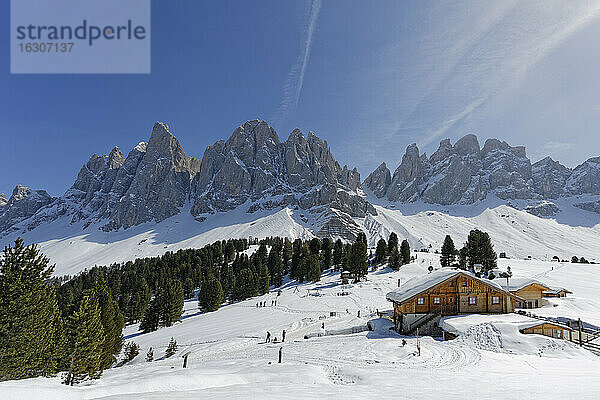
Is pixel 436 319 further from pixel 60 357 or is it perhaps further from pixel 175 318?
pixel 175 318

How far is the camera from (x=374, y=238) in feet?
584

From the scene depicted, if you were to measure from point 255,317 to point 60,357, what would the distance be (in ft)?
85.9

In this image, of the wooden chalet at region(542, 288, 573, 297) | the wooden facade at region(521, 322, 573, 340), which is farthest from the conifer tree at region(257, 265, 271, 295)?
the wooden facade at region(521, 322, 573, 340)

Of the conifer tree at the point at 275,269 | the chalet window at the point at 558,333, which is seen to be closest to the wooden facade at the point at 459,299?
the chalet window at the point at 558,333

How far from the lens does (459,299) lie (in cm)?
3441

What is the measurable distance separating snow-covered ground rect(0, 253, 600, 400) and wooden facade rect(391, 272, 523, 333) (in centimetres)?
317

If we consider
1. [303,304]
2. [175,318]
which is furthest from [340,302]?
[175,318]

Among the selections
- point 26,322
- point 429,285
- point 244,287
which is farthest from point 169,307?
point 429,285

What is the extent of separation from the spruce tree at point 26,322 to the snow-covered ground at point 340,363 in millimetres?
5352

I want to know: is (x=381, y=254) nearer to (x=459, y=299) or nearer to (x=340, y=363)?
(x=459, y=299)

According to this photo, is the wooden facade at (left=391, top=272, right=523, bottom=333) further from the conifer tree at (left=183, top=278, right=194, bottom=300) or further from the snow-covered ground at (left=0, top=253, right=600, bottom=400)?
the conifer tree at (left=183, top=278, right=194, bottom=300)

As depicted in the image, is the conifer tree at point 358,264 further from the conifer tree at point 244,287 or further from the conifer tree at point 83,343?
the conifer tree at point 83,343

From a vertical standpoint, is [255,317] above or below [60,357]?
below

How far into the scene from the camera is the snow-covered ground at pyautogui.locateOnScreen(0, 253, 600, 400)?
37.0 ft
